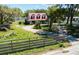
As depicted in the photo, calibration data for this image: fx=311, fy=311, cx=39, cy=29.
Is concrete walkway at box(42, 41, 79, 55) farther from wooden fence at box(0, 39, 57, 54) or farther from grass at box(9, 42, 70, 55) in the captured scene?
wooden fence at box(0, 39, 57, 54)

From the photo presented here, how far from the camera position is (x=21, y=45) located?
4.91 metres

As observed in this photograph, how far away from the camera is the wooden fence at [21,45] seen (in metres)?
4.81

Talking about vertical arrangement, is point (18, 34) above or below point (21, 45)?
above

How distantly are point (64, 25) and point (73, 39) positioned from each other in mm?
271

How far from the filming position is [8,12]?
4.94 meters

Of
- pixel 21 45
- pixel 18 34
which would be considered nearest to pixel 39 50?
pixel 21 45

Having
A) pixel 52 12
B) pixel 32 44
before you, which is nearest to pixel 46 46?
pixel 32 44

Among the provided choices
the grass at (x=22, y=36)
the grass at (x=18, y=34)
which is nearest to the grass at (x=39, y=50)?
the grass at (x=22, y=36)

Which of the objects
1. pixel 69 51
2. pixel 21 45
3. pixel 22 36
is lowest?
pixel 69 51

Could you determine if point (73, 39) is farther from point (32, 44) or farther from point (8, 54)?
point (8, 54)

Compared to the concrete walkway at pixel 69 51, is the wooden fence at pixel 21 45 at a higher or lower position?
higher

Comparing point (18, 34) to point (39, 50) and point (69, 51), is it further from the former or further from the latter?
point (69, 51)

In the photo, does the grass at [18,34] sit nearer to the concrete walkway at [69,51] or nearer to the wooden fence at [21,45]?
the wooden fence at [21,45]

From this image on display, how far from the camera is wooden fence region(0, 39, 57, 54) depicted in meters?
4.81
